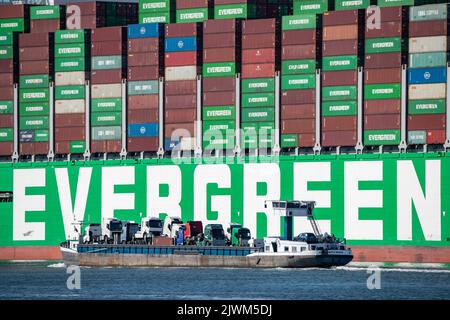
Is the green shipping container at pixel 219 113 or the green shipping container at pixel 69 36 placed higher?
the green shipping container at pixel 69 36

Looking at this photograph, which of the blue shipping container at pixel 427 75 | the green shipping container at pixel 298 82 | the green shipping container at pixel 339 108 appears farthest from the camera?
the green shipping container at pixel 298 82

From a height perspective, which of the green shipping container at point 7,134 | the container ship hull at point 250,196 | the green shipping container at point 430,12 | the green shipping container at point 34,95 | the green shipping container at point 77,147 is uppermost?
the green shipping container at point 430,12

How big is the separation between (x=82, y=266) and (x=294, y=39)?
24.4 metres

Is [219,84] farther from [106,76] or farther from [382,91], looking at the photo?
[382,91]

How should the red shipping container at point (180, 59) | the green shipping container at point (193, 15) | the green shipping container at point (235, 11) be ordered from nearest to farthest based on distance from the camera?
the green shipping container at point (235, 11) → the red shipping container at point (180, 59) → the green shipping container at point (193, 15)

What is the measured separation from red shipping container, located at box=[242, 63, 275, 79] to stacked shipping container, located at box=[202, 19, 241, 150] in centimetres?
92

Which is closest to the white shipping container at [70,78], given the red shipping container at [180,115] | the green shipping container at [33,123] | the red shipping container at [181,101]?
the green shipping container at [33,123]

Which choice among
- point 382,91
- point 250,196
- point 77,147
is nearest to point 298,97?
point 382,91

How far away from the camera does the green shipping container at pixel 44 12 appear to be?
90062mm

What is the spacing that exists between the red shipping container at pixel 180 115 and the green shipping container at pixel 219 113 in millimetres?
1077

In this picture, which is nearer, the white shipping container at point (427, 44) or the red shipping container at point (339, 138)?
the white shipping container at point (427, 44)

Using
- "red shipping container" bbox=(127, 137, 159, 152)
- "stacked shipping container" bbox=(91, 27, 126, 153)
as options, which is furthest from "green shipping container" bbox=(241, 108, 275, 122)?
"stacked shipping container" bbox=(91, 27, 126, 153)

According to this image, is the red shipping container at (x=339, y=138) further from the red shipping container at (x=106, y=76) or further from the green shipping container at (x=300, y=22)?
the red shipping container at (x=106, y=76)

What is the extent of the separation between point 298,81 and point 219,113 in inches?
275
